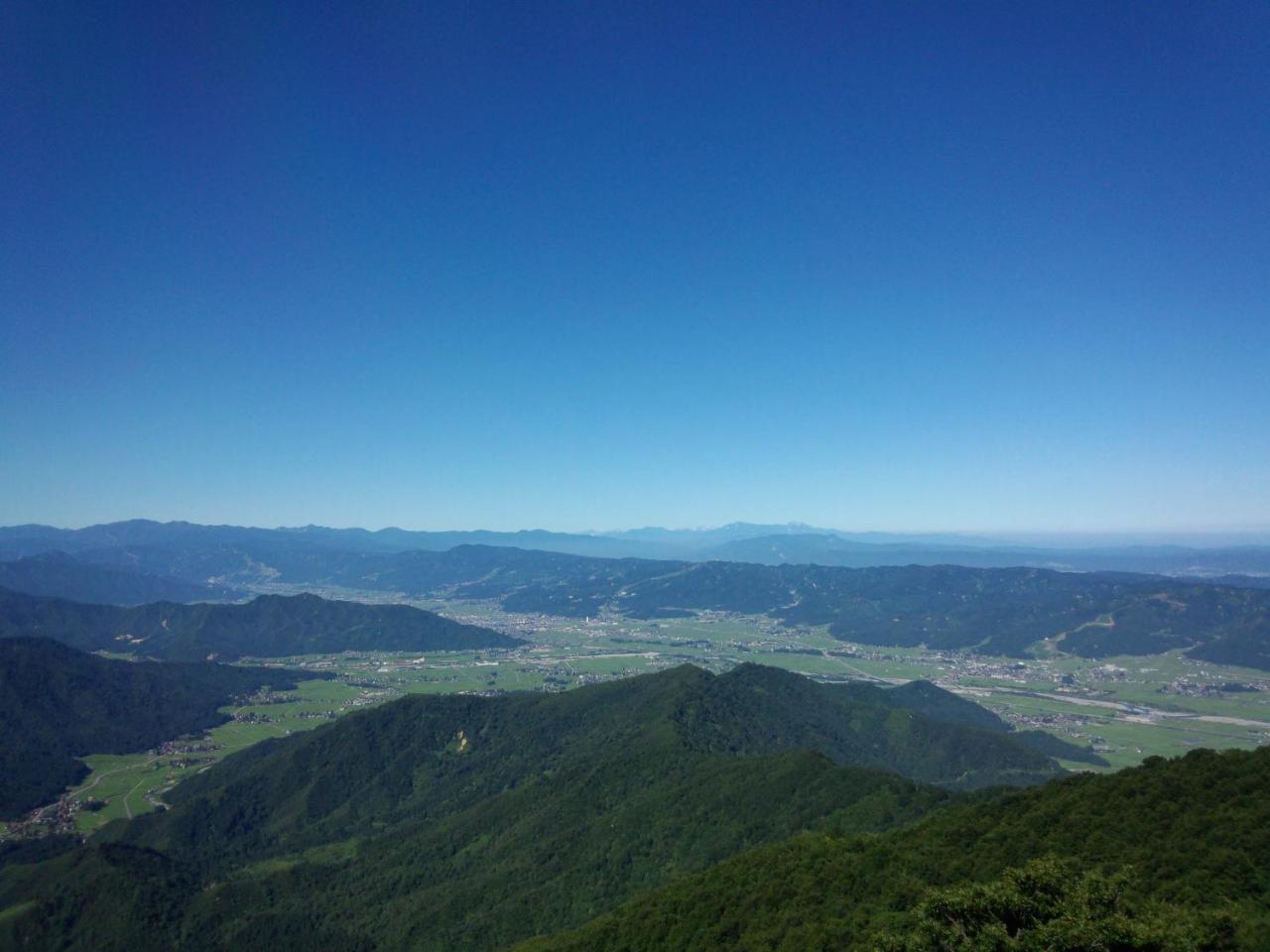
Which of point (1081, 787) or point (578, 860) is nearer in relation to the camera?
point (1081, 787)

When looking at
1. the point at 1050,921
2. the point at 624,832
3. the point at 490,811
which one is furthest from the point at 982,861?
the point at 490,811

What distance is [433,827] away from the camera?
13625cm

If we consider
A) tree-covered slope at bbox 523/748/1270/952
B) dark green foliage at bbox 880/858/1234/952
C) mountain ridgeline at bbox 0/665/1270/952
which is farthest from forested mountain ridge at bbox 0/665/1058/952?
dark green foliage at bbox 880/858/1234/952

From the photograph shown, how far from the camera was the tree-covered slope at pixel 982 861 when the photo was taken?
43469 millimetres

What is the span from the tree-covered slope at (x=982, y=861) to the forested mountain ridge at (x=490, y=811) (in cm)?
2444

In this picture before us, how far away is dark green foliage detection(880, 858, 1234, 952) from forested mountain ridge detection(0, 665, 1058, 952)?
186 ft

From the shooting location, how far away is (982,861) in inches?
2119

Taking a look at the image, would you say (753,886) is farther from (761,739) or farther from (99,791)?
(99,791)

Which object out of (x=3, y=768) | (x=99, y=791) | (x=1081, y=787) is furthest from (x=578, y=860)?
(x=3, y=768)

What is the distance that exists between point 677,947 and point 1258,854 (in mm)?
42062

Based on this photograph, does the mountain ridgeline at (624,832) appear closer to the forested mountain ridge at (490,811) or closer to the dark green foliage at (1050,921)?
the forested mountain ridge at (490,811)

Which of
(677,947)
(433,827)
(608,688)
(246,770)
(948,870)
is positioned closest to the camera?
(948,870)

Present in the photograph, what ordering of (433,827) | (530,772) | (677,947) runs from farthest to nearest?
(530,772)
(433,827)
(677,947)

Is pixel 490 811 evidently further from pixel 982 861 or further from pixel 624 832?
Result: pixel 982 861
